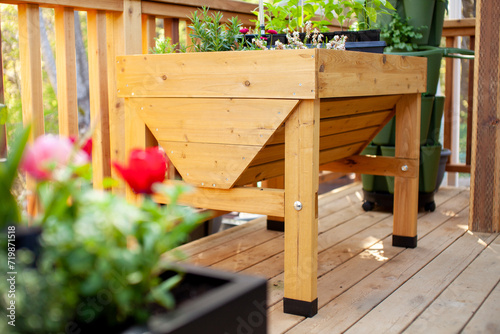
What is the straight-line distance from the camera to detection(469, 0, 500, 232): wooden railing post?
2939 millimetres

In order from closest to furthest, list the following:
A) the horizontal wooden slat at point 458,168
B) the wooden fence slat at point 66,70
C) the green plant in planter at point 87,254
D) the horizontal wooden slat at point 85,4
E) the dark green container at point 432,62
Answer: the green plant in planter at point 87,254
the horizontal wooden slat at point 85,4
the wooden fence slat at point 66,70
the dark green container at point 432,62
the horizontal wooden slat at point 458,168

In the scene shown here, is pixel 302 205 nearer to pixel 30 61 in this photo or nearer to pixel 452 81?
pixel 30 61

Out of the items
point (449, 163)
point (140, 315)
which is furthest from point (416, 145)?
point (140, 315)

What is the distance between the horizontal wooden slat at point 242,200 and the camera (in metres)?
1.97

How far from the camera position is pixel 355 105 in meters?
2.41

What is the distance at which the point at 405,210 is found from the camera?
2814 mm

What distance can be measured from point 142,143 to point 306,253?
77cm

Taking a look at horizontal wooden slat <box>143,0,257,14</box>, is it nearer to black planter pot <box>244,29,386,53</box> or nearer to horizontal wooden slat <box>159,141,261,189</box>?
black planter pot <box>244,29,386,53</box>

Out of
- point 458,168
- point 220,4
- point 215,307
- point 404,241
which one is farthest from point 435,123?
point 215,307

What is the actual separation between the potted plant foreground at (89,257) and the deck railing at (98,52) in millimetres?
1462

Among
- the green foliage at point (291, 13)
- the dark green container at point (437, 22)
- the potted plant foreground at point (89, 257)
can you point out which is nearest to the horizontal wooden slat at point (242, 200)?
the green foliage at point (291, 13)

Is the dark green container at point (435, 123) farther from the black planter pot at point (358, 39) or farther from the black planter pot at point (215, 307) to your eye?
the black planter pot at point (215, 307)

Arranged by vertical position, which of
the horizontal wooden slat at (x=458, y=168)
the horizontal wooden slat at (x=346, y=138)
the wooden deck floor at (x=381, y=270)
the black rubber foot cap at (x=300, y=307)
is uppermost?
the horizontal wooden slat at (x=346, y=138)

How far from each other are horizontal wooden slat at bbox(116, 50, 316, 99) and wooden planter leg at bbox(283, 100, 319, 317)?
9cm
